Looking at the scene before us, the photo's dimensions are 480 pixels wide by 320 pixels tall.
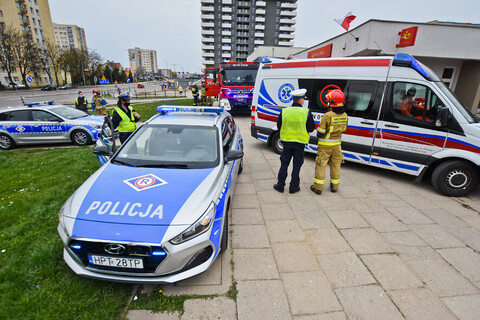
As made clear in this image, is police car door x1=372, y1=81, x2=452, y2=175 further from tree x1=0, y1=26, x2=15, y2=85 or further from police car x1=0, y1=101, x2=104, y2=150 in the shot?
tree x1=0, y1=26, x2=15, y2=85

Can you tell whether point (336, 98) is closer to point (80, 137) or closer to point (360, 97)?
point (360, 97)

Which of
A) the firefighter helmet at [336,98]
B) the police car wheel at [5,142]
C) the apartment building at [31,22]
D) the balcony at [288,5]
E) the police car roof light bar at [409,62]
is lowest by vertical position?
the police car wheel at [5,142]

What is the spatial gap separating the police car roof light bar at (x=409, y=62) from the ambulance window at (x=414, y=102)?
226 millimetres

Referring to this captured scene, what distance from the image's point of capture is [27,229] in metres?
3.35

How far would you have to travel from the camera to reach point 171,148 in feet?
11.3

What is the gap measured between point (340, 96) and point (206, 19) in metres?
82.2

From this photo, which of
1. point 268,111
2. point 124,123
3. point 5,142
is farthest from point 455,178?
point 5,142

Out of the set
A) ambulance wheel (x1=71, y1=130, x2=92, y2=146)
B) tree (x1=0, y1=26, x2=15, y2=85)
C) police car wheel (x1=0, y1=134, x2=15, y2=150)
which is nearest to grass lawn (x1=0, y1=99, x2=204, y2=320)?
ambulance wheel (x1=71, y1=130, x2=92, y2=146)

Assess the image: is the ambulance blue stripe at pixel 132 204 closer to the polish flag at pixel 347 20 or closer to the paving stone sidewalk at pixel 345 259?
the paving stone sidewalk at pixel 345 259

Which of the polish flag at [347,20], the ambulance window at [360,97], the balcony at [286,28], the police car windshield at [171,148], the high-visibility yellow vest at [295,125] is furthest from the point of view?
the balcony at [286,28]

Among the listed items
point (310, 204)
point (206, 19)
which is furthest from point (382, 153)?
point (206, 19)

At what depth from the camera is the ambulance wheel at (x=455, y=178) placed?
434cm

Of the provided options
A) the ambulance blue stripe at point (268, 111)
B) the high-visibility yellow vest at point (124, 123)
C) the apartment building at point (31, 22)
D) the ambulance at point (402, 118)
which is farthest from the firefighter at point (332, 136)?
the apartment building at point (31, 22)

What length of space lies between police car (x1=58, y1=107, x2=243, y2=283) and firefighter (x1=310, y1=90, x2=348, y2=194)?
1807 mm
